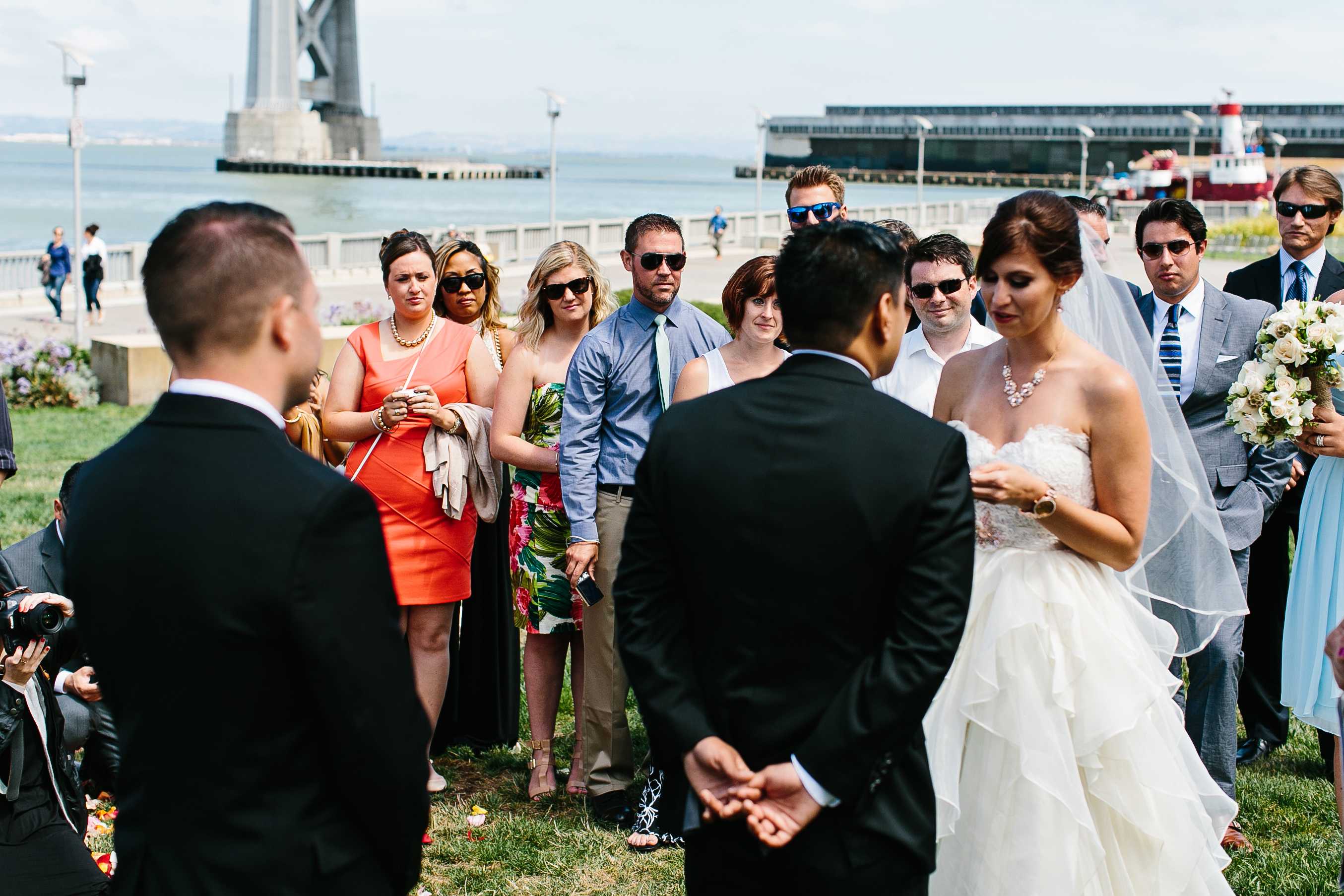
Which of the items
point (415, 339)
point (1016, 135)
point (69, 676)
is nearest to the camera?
point (69, 676)

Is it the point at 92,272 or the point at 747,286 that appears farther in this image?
the point at 92,272

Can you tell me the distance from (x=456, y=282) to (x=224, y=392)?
3.56 meters

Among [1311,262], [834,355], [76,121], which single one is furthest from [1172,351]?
[76,121]

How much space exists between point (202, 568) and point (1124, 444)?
8.27 feet

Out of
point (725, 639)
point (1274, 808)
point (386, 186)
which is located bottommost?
point (1274, 808)

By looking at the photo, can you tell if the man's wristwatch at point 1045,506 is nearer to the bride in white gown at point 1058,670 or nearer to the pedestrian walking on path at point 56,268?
the bride in white gown at point 1058,670

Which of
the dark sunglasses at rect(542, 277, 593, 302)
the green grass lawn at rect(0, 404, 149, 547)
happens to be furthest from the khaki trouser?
the green grass lawn at rect(0, 404, 149, 547)

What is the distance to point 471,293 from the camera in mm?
5543

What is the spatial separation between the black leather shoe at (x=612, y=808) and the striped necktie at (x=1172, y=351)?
2887 mm

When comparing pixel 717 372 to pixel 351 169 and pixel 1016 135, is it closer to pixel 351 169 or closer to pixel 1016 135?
pixel 351 169

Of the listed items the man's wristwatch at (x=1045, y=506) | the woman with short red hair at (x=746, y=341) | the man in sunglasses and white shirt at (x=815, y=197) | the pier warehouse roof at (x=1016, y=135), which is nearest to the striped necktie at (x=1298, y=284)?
the man in sunglasses and white shirt at (x=815, y=197)

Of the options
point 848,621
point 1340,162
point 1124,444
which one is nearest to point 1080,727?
point 1124,444

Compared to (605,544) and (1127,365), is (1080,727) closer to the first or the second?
(1127,365)

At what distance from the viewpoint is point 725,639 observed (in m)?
2.47
